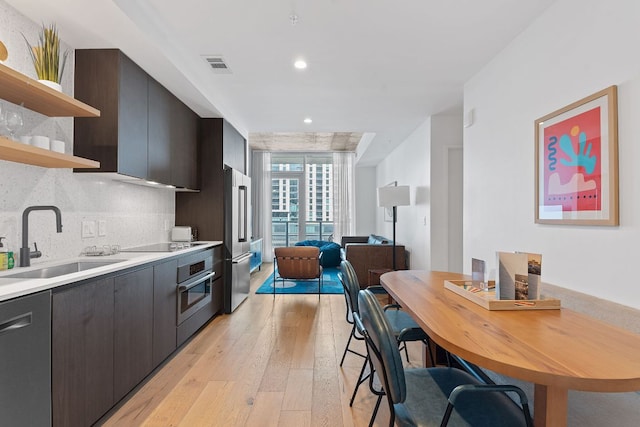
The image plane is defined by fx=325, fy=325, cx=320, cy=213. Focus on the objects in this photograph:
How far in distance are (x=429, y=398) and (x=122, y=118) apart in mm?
2641

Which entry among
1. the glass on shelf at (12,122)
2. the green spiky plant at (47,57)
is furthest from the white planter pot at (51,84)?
the glass on shelf at (12,122)

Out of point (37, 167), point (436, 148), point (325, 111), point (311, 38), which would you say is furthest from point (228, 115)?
point (436, 148)

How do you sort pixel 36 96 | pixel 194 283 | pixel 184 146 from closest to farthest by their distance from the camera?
pixel 36 96 → pixel 194 283 → pixel 184 146

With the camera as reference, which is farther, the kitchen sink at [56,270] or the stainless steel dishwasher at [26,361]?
the kitchen sink at [56,270]

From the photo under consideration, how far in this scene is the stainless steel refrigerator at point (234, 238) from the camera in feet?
13.0

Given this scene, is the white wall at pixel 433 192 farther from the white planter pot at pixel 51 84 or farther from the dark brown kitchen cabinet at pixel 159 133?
the white planter pot at pixel 51 84

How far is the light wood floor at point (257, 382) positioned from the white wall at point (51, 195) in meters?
1.16

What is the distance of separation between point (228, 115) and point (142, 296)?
2693 millimetres

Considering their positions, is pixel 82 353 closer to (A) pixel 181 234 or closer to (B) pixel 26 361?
(B) pixel 26 361

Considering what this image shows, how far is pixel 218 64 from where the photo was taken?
300 cm

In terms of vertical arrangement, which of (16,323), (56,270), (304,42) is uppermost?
(304,42)

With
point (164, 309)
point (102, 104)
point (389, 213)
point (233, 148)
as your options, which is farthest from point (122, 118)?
point (389, 213)

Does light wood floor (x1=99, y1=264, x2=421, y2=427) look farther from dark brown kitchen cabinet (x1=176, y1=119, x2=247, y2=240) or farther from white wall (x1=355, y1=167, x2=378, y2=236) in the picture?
white wall (x1=355, y1=167, x2=378, y2=236)

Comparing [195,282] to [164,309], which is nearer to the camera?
[164,309]
